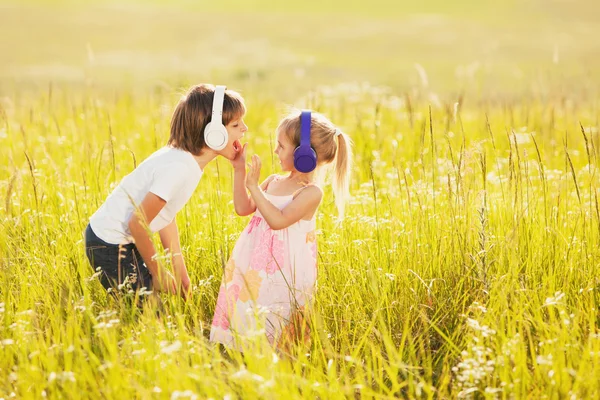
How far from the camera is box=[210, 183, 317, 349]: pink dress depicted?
378 cm

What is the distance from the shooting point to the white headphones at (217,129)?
3846 mm

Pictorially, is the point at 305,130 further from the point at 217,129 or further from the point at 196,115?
the point at 196,115

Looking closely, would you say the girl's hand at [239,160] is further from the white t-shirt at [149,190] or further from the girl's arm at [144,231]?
the girl's arm at [144,231]

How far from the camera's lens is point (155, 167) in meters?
3.85

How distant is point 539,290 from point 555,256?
23 cm

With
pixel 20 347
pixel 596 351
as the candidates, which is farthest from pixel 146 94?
pixel 596 351

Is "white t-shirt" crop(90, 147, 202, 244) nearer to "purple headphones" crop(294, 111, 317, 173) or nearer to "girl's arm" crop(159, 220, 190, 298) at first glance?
"girl's arm" crop(159, 220, 190, 298)

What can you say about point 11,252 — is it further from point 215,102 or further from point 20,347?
point 215,102

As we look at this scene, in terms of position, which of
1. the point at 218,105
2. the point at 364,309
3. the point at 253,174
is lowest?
the point at 364,309

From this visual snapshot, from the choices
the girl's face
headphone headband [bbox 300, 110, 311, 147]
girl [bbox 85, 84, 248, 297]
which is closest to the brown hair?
girl [bbox 85, 84, 248, 297]

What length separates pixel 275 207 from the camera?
381cm

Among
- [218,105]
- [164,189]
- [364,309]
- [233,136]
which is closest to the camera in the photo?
[364,309]

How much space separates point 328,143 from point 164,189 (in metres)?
0.89

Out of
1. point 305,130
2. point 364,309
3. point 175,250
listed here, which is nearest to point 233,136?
point 305,130
